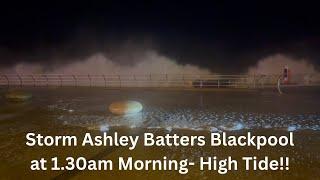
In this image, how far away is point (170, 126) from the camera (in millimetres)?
8711

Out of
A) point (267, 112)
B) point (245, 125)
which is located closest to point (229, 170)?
point (245, 125)

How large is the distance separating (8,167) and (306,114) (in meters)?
8.33

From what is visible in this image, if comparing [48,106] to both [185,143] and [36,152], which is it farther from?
[185,143]

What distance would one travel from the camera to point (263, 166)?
5621 millimetres

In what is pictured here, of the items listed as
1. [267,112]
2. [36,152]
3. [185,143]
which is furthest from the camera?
[267,112]

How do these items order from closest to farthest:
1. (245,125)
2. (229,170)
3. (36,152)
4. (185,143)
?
(229,170)
(36,152)
(185,143)
(245,125)

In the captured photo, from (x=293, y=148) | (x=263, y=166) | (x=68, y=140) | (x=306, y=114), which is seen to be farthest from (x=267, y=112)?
(x=68, y=140)

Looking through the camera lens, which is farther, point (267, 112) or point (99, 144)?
point (267, 112)

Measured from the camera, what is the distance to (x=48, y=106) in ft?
42.1

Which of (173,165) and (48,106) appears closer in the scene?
(173,165)

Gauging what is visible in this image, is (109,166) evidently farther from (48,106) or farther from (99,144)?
(48,106)

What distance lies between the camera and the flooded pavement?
5.41 metres

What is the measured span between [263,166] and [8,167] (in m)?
4.25

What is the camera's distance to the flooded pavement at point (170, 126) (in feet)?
17.7
